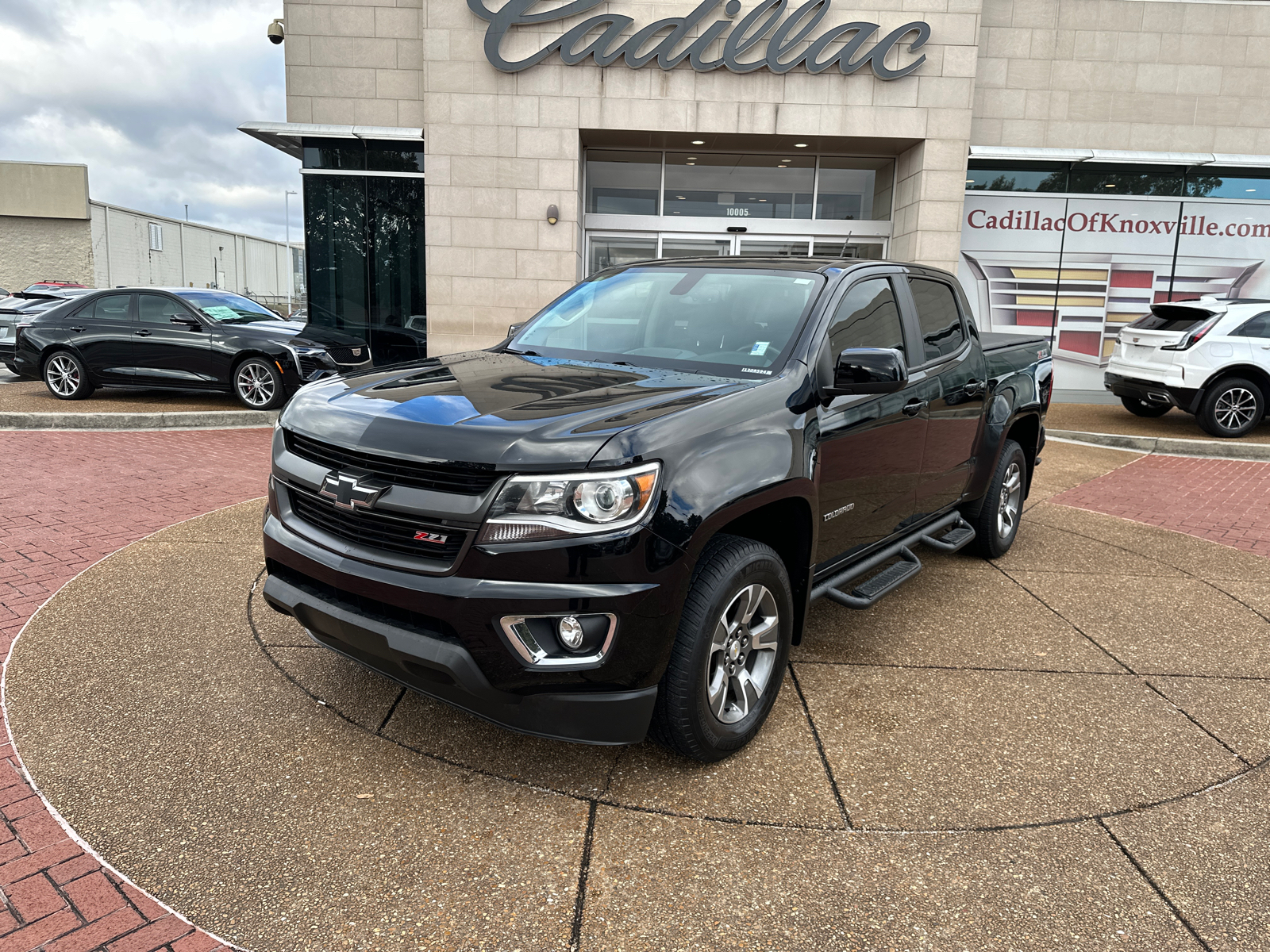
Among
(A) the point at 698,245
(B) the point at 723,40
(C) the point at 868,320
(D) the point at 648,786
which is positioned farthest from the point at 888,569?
(A) the point at 698,245

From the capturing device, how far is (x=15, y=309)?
724 inches

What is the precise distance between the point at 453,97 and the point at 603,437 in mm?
12865

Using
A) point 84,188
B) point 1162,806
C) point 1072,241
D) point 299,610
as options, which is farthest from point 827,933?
point 84,188

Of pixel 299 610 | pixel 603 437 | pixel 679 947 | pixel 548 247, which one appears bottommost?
pixel 679 947

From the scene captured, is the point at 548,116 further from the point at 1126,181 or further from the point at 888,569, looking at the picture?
the point at 888,569

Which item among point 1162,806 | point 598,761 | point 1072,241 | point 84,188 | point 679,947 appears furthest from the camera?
point 84,188

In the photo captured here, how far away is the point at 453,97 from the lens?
540 inches

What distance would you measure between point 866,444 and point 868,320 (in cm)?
66

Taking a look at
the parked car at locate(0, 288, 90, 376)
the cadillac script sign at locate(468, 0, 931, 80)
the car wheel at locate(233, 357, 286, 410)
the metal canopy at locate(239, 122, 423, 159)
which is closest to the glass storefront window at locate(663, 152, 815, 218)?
the cadillac script sign at locate(468, 0, 931, 80)

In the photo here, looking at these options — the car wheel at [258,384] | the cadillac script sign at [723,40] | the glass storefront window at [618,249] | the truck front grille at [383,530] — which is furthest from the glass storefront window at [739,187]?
the truck front grille at [383,530]

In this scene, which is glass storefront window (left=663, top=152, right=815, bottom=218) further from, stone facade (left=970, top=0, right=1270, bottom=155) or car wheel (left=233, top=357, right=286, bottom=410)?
car wheel (left=233, top=357, right=286, bottom=410)

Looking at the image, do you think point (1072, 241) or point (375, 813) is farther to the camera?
point (1072, 241)

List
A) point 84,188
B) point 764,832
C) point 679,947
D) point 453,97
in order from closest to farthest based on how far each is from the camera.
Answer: point 679,947
point 764,832
point 453,97
point 84,188

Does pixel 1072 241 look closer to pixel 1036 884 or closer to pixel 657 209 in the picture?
pixel 657 209
